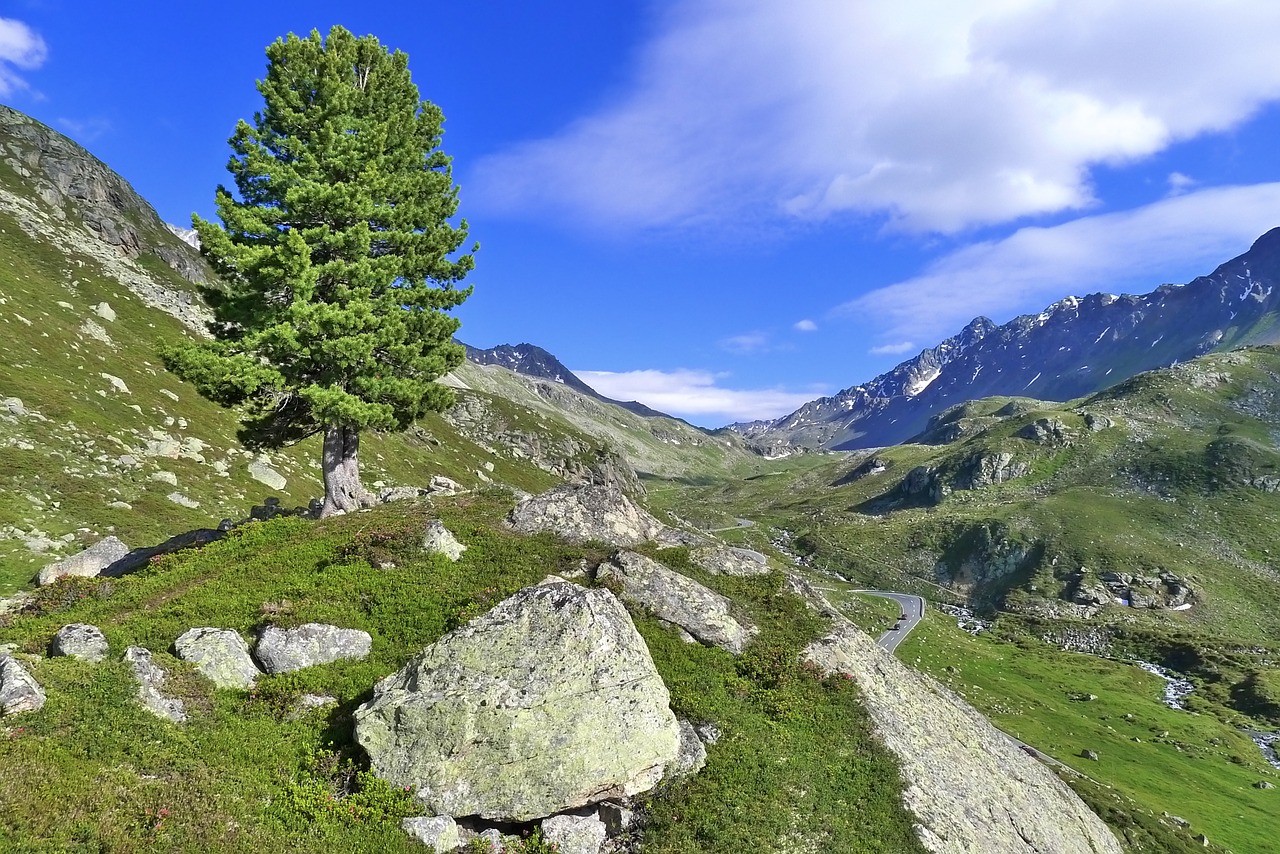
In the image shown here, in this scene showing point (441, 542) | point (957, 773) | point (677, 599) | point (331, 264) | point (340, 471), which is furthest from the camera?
point (340, 471)

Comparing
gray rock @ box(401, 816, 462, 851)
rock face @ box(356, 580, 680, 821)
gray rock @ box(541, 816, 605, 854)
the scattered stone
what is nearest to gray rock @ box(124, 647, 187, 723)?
rock face @ box(356, 580, 680, 821)

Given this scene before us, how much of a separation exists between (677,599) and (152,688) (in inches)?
620

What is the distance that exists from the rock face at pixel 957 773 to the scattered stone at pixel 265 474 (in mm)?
55807

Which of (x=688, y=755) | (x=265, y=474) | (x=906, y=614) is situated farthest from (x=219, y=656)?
(x=906, y=614)

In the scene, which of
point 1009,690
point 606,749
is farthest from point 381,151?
point 1009,690

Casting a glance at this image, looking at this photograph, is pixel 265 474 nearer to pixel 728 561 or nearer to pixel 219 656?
pixel 219 656

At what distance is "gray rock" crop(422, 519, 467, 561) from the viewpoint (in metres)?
25.6

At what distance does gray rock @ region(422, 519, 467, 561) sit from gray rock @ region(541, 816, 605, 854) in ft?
41.3

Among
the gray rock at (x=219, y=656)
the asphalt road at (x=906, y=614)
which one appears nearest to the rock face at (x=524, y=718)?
the gray rock at (x=219, y=656)

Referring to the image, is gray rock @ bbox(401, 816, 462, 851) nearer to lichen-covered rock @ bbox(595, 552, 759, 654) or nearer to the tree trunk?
lichen-covered rock @ bbox(595, 552, 759, 654)

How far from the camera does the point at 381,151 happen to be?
1185 inches

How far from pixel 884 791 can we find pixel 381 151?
107 ft

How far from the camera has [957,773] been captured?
65.9 feet

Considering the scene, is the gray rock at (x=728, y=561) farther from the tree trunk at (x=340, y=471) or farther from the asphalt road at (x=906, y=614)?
the asphalt road at (x=906, y=614)
